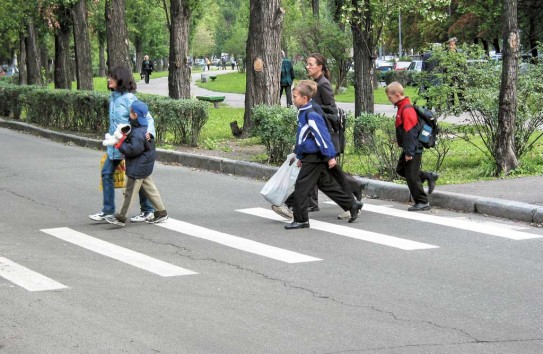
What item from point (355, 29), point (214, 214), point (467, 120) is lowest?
point (214, 214)

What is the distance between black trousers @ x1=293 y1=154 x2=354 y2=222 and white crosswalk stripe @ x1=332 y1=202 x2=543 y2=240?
86 cm

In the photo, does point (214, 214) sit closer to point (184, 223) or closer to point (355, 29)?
point (184, 223)

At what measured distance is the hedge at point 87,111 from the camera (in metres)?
18.7

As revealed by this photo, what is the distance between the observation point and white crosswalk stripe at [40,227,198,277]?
8.40 meters

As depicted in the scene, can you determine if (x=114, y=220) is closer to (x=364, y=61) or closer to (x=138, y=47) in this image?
(x=364, y=61)

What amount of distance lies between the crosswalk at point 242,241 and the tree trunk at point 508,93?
7.47 ft

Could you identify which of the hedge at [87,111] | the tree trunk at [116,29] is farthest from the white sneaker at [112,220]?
the tree trunk at [116,29]

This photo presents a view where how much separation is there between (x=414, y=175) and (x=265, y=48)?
8335 mm

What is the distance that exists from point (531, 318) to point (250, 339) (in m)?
1.92

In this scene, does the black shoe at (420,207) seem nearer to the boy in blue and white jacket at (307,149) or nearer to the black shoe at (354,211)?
the black shoe at (354,211)

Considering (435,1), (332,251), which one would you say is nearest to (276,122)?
(435,1)

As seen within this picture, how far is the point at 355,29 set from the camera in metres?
17.1

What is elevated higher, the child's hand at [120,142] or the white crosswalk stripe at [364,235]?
the child's hand at [120,142]

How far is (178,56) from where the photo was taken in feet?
75.6
